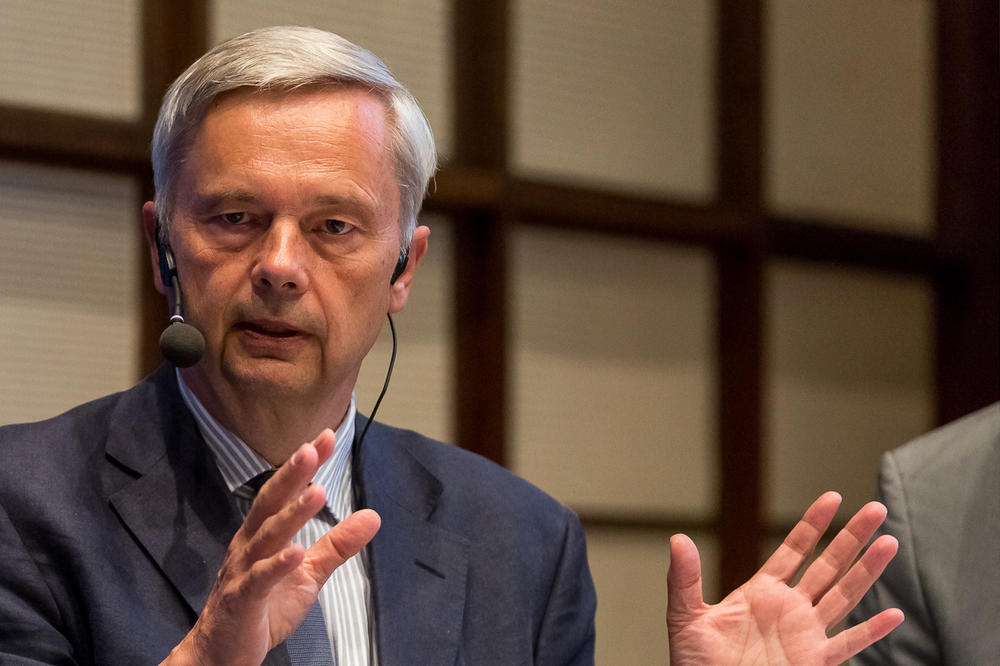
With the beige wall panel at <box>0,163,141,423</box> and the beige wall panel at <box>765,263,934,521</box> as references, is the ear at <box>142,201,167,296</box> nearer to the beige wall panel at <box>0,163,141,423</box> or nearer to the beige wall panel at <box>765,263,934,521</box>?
the beige wall panel at <box>0,163,141,423</box>

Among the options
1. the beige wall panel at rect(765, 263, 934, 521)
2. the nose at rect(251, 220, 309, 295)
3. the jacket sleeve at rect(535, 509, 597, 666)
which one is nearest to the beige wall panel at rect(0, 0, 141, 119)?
the nose at rect(251, 220, 309, 295)

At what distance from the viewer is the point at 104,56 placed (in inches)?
106

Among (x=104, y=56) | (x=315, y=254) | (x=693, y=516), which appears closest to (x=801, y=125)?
(x=693, y=516)

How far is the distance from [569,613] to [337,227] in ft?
2.32

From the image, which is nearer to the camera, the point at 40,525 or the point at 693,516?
the point at 40,525

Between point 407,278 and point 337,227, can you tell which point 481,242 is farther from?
point 337,227

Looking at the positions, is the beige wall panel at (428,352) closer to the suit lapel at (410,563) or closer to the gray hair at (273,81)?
the suit lapel at (410,563)

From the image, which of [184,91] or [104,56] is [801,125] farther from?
[184,91]

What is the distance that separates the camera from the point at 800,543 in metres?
1.69

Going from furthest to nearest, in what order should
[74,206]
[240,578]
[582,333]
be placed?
[582,333], [74,206], [240,578]

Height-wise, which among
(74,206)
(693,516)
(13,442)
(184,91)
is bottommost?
(693,516)

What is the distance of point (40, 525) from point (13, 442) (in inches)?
6.0

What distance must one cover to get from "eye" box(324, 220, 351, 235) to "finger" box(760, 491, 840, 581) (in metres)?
0.74

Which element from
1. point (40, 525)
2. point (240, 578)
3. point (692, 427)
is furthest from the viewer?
point (692, 427)
